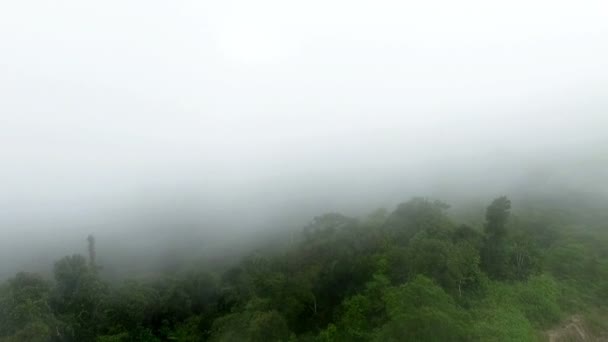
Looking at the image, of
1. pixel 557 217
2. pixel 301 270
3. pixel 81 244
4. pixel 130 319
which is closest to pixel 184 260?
pixel 81 244

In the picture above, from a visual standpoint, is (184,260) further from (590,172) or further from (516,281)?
(590,172)

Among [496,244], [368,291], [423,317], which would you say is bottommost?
[368,291]

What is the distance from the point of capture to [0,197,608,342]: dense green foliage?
43.7 meters

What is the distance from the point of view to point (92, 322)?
68000 millimetres

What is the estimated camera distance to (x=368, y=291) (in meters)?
53.8

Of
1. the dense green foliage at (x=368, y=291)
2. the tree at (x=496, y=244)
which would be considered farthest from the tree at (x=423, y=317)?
the tree at (x=496, y=244)

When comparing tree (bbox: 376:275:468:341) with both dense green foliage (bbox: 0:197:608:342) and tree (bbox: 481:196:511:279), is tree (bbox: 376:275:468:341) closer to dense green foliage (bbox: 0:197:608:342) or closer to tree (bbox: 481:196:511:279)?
dense green foliage (bbox: 0:197:608:342)

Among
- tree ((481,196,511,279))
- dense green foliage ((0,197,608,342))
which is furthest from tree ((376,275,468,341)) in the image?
tree ((481,196,511,279))

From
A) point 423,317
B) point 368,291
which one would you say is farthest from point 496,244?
point 423,317

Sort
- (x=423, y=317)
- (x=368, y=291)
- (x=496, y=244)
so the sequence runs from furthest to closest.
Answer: (x=496, y=244) < (x=368, y=291) < (x=423, y=317)

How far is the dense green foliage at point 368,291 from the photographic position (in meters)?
43.7

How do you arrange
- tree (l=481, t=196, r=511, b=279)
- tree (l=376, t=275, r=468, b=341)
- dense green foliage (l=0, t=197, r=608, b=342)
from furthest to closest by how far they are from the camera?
tree (l=481, t=196, r=511, b=279) < dense green foliage (l=0, t=197, r=608, b=342) < tree (l=376, t=275, r=468, b=341)

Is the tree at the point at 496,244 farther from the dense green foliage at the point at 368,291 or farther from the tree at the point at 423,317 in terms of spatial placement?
the tree at the point at 423,317

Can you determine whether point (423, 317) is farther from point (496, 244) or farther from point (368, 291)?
point (496, 244)
